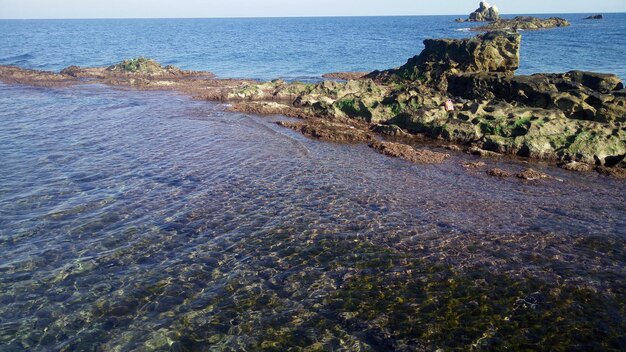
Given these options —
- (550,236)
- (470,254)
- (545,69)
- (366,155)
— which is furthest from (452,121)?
(545,69)

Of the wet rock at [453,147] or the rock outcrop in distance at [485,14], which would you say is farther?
the rock outcrop in distance at [485,14]

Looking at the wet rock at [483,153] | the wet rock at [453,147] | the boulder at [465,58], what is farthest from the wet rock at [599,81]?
the wet rock at [453,147]

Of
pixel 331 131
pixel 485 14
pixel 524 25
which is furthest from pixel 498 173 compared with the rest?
pixel 485 14

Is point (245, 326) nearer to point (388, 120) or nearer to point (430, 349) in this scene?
point (430, 349)

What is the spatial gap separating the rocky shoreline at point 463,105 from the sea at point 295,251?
2.03 m

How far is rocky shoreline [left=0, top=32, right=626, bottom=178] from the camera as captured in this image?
21703 mm

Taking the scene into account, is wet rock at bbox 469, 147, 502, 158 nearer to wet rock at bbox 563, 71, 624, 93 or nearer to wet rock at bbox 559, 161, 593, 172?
wet rock at bbox 559, 161, 593, 172

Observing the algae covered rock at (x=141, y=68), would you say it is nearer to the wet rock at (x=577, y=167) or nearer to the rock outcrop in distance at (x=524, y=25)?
the wet rock at (x=577, y=167)

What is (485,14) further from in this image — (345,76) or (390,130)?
(390,130)

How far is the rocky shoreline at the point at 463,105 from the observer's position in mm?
21703

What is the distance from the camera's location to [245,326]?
962 cm

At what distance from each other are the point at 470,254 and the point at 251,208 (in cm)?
766

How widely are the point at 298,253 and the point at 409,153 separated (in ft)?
36.8

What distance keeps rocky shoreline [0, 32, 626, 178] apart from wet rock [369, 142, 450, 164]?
6cm
